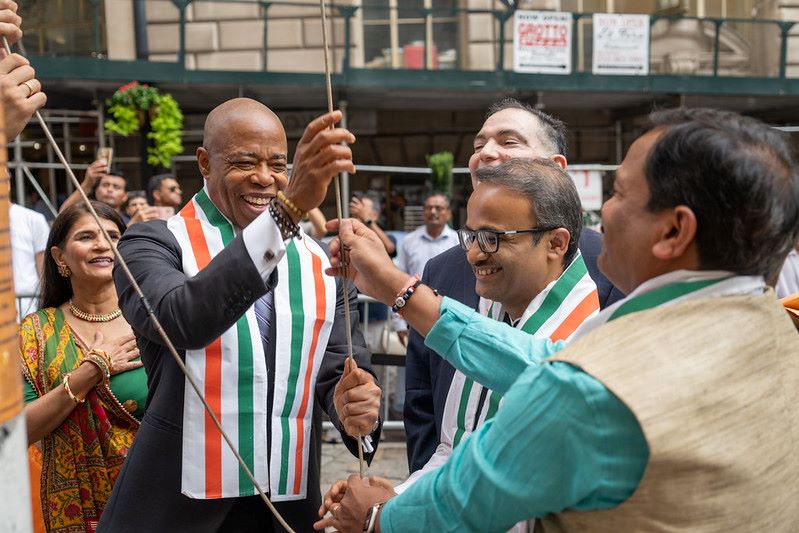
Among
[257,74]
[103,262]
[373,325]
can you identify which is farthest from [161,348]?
[257,74]

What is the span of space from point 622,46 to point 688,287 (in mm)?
13621

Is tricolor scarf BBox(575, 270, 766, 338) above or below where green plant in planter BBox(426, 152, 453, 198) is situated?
above

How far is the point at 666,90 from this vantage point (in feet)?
46.7

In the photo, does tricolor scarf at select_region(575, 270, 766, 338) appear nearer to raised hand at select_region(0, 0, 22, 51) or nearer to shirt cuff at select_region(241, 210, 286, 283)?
shirt cuff at select_region(241, 210, 286, 283)

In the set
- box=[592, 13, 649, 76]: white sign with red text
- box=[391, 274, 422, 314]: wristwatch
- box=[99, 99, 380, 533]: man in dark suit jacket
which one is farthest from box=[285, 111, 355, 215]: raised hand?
box=[592, 13, 649, 76]: white sign with red text

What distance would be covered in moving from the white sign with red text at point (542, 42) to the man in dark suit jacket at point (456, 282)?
11.1 metres

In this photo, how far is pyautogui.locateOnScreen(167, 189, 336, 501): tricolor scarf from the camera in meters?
2.14

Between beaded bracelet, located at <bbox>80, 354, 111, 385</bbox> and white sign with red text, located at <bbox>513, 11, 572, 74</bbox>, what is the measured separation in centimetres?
1160

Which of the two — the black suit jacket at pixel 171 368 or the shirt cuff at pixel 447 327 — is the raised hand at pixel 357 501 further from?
the black suit jacket at pixel 171 368

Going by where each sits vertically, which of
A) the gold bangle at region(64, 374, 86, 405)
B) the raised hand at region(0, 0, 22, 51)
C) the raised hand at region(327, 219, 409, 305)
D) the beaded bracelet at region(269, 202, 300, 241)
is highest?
the raised hand at region(0, 0, 22, 51)

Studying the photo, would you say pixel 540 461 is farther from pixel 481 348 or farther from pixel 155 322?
pixel 155 322

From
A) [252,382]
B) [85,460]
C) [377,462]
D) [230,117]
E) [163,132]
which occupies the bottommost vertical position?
[377,462]

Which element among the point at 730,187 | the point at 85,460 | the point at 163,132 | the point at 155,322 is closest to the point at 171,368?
the point at 155,322

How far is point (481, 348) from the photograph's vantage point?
1758 mm
